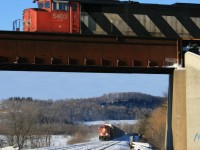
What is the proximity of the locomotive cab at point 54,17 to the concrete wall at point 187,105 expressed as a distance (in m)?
10.4

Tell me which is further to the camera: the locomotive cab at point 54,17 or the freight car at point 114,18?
the freight car at point 114,18

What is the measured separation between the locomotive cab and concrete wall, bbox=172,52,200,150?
10.4m

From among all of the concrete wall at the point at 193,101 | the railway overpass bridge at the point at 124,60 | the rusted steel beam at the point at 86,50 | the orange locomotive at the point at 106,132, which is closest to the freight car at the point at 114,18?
the rusted steel beam at the point at 86,50

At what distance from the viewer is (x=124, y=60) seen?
131ft

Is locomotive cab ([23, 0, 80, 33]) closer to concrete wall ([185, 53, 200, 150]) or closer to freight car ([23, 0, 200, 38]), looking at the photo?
freight car ([23, 0, 200, 38])

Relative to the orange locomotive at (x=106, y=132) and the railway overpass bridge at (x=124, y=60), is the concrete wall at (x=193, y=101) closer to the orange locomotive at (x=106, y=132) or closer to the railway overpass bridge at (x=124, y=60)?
the railway overpass bridge at (x=124, y=60)

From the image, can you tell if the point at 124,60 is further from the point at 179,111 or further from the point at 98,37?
the point at 179,111

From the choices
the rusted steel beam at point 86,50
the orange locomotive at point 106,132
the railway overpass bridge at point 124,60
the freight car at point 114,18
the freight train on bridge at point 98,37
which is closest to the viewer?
the rusted steel beam at point 86,50

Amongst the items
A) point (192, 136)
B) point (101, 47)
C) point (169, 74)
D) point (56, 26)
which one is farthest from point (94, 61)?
point (192, 136)

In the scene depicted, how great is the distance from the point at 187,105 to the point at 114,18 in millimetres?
10524

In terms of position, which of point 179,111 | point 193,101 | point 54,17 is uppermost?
point 54,17

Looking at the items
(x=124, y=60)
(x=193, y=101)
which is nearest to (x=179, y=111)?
(x=193, y=101)

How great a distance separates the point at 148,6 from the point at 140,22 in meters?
1.82

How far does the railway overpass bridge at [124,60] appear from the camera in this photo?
3741 cm
